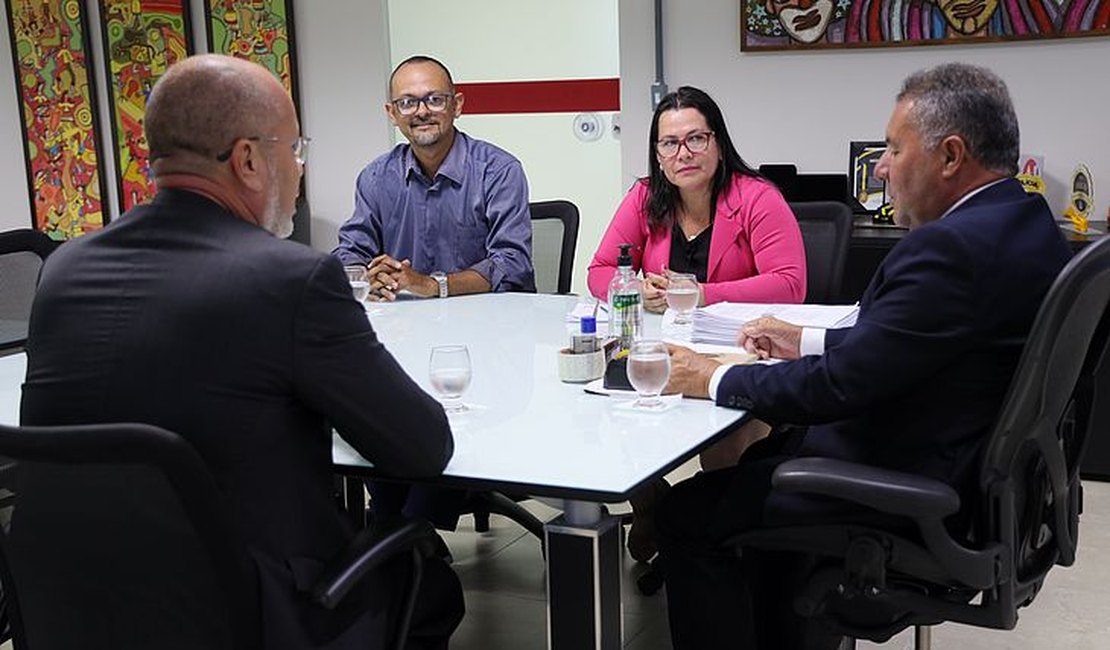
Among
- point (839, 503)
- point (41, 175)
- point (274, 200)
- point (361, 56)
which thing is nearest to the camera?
point (274, 200)

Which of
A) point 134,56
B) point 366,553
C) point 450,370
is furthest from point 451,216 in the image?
point 134,56

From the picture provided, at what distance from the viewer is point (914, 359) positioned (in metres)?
1.83

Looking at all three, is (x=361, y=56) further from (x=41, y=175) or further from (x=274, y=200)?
(x=274, y=200)

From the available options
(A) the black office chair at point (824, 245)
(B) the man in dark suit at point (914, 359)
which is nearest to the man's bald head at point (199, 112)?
(B) the man in dark suit at point (914, 359)

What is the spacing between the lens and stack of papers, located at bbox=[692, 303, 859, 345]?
245cm

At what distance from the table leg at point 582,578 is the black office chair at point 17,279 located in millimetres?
1902

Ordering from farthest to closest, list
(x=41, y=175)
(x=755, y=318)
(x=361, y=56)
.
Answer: (x=41, y=175) < (x=361, y=56) < (x=755, y=318)

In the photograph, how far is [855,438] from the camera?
2.00 meters

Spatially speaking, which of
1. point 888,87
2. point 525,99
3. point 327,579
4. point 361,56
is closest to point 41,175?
point 361,56

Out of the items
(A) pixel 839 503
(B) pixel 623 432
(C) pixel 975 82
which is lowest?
(A) pixel 839 503

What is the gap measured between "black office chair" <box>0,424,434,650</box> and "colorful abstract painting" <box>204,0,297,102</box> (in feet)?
13.7

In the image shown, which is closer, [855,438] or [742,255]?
[855,438]

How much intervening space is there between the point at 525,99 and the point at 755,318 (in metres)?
3.42

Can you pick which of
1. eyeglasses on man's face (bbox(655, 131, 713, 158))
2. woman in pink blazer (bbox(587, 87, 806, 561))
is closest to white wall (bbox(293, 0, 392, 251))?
woman in pink blazer (bbox(587, 87, 806, 561))
